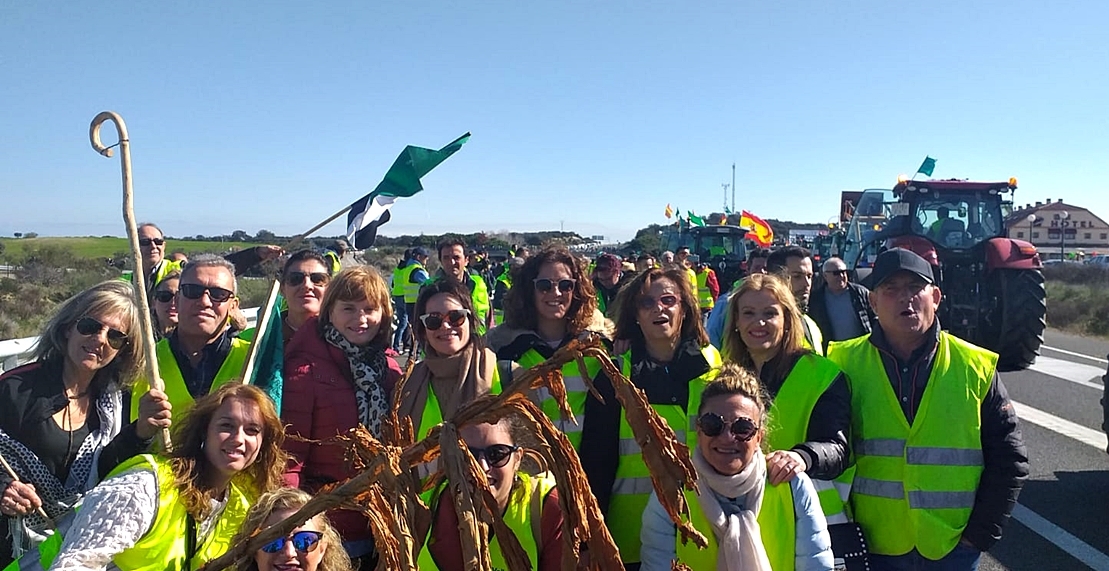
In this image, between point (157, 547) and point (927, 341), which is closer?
point (157, 547)

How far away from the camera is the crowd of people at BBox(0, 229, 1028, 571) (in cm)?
205

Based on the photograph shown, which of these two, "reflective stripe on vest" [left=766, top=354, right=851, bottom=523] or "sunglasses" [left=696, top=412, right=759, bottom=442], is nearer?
"sunglasses" [left=696, top=412, right=759, bottom=442]

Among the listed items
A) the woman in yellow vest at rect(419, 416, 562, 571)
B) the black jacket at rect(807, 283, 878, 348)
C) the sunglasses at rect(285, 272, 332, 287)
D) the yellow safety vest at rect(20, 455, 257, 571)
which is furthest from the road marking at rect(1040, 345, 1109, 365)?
the yellow safety vest at rect(20, 455, 257, 571)

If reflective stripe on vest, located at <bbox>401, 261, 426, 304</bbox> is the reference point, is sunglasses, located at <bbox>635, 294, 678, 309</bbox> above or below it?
above

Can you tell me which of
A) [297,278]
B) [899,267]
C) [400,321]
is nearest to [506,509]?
[899,267]

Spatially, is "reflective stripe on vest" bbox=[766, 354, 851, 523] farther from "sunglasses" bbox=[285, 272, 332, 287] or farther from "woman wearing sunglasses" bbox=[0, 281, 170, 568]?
"sunglasses" bbox=[285, 272, 332, 287]

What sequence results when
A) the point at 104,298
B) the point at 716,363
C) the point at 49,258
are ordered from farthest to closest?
1. the point at 49,258
2. the point at 716,363
3. the point at 104,298

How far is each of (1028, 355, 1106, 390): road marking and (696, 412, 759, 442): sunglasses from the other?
9.78m

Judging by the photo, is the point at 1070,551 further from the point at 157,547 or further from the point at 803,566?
the point at 157,547

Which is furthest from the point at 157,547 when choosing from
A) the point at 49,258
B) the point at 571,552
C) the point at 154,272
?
the point at 49,258

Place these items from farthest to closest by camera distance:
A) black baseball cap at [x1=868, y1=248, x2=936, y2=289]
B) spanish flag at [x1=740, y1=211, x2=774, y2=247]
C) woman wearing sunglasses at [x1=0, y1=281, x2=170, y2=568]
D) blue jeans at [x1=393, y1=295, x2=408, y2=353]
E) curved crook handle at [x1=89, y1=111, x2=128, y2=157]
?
spanish flag at [x1=740, y1=211, x2=774, y2=247], blue jeans at [x1=393, y1=295, x2=408, y2=353], black baseball cap at [x1=868, y1=248, x2=936, y2=289], woman wearing sunglasses at [x1=0, y1=281, x2=170, y2=568], curved crook handle at [x1=89, y1=111, x2=128, y2=157]

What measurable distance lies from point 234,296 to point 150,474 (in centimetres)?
107

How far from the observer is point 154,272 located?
511cm

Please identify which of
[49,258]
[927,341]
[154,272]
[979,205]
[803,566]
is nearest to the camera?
[803,566]
